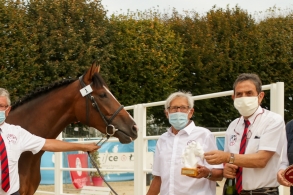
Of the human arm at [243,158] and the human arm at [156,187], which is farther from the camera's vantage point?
the human arm at [156,187]

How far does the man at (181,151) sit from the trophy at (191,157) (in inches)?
9.4

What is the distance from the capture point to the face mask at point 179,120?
319 cm

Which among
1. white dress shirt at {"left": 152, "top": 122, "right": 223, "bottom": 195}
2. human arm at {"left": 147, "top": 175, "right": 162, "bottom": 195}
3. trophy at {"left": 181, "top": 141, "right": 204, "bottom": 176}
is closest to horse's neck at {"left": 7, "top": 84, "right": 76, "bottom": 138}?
human arm at {"left": 147, "top": 175, "right": 162, "bottom": 195}

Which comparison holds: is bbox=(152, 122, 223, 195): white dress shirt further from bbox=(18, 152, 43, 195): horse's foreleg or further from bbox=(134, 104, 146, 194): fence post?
bbox=(134, 104, 146, 194): fence post

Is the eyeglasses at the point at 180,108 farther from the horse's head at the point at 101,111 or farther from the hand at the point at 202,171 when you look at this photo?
the horse's head at the point at 101,111

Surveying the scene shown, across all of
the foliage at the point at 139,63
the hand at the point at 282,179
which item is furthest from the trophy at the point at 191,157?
the foliage at the point at 139,63

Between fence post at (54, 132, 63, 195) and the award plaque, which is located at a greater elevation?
the award plaque

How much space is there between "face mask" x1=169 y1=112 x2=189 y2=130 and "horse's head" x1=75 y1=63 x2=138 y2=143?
1.34 meters

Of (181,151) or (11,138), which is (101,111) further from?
(181,151)

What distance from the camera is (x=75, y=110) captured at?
15.1 feet

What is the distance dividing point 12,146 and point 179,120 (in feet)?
3.62

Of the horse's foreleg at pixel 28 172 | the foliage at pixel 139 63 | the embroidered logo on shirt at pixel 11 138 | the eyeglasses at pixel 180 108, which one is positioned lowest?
the horse's foreleg at pixel 28 172

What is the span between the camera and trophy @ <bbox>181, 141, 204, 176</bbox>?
2787mm

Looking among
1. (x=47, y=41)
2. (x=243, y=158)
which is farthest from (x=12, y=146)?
(x=47, y=41)
